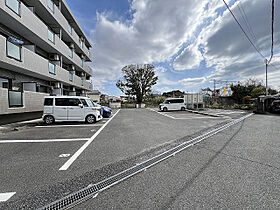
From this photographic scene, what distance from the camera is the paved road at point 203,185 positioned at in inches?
63.9

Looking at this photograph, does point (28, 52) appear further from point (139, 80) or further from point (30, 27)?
point (139, 80)

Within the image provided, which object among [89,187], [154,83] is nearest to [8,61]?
[89,187]

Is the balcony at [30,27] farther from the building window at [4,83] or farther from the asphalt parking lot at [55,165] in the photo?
the asphalt parking lot at [55,165]

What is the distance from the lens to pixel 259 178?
84.5 inches

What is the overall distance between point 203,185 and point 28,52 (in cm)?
1043

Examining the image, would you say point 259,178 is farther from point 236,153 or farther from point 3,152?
point 3,152

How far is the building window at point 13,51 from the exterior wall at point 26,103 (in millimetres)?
1867

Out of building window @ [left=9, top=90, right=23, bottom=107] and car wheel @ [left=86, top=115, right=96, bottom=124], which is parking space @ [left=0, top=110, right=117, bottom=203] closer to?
building window @ [left=9, top=90, right=23, bottom=107]

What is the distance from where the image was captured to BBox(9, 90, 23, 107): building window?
6.35 meters

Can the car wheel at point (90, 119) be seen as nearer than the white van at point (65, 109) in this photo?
No

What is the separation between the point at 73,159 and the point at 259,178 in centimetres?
374

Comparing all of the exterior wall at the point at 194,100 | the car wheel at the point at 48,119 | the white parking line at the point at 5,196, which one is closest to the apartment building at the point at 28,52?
the car wheel at the point at 48,119

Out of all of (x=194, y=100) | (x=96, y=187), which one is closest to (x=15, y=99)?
(x=96, y=187)

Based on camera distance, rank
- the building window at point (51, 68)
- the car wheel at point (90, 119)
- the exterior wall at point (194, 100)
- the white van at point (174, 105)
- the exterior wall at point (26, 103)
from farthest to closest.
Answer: the white van at point (174, 105) < the exterior wall at point (194, 100) < the building window at point (51, 68) < the car wheel at point (90, 119) < the exterior wall at point (26, 103)
